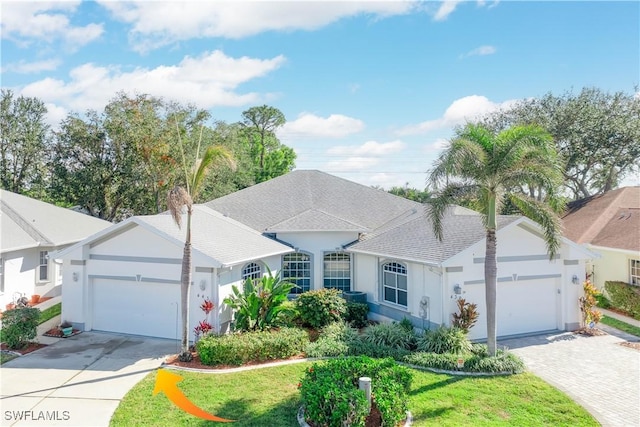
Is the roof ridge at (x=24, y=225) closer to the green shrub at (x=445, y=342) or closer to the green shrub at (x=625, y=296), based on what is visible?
the green shrub at (x=445, y=342)

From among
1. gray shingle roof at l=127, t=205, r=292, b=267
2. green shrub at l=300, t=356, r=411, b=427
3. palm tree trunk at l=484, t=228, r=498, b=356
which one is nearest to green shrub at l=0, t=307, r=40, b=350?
gray shingle roof at l=127, t=205, r=292, b=267

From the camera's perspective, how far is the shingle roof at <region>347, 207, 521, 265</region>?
47.9 feet

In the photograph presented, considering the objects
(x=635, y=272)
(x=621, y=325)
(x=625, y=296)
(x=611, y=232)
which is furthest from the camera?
(x=611, y=232)

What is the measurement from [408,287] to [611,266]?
39.1 ft

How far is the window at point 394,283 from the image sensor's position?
16578mm

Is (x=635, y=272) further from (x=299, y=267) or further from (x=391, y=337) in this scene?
(x=299, y=267)

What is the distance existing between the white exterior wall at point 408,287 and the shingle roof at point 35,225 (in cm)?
1557

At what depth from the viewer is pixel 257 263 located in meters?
17.6

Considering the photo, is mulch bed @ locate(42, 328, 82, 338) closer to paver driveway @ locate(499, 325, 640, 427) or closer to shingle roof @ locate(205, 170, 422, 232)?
shingle roof @ locate(205, 170, 422, 232)

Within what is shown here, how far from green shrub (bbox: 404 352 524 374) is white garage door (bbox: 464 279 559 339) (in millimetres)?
2627

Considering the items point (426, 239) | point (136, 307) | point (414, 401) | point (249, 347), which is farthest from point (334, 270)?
point (414, 401)

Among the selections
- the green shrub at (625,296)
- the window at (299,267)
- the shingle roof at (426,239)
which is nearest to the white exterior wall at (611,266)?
the green shrub at (625,296)

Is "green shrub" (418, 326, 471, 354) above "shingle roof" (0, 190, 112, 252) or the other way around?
the other way around

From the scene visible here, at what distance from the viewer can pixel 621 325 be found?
16.8 m
